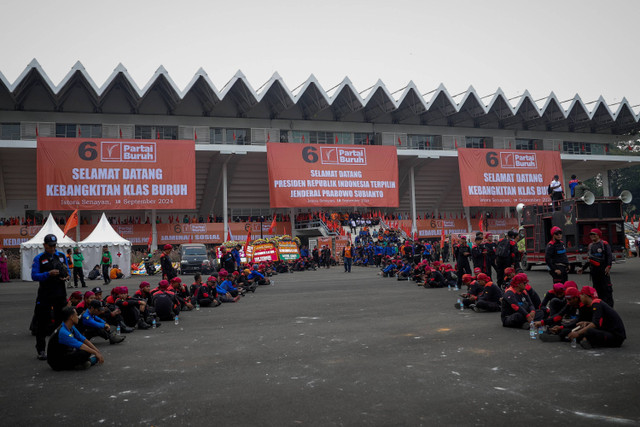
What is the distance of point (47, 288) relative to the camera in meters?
6.96

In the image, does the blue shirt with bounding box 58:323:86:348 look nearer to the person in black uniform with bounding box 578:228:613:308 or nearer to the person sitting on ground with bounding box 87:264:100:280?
the person in black uniform with bounding box 578:228:613:308

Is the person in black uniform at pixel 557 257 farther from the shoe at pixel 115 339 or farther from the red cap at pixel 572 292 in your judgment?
the shoe at pixel 115 339

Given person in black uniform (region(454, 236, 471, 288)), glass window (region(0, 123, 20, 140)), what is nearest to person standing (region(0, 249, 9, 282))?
glass window (region(0, 123, 20, 140))

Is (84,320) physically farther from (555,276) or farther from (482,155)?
(482,155)

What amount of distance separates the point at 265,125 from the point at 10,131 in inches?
701

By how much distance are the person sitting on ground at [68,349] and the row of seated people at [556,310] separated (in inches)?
237

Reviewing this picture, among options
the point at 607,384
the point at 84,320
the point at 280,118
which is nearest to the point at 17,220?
the point at 280,118

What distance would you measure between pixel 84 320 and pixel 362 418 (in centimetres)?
523

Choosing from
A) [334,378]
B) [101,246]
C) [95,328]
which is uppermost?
[101,246]

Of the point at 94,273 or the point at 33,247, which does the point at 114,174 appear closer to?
the point at 33,247

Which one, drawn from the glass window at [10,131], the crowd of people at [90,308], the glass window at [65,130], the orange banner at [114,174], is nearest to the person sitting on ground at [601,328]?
the crowd of people at [90,308]

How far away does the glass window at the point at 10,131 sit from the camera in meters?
34.1

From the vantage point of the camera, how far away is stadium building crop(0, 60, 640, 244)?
34469 millimetres

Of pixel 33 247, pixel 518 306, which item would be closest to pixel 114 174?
pixel 33 247
